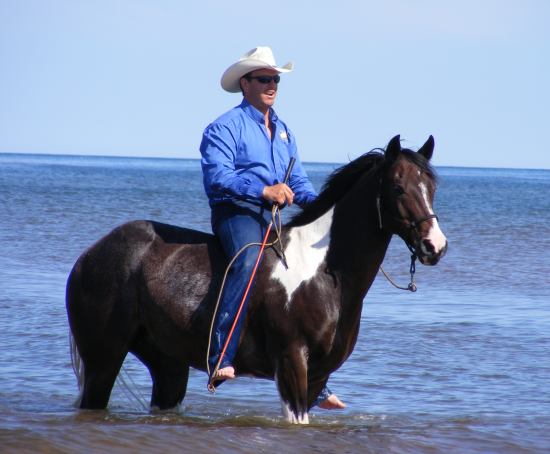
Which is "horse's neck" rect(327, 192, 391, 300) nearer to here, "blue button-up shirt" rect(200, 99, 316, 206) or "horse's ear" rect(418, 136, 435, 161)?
"horse's ear" rect(418, 136, 435, 161)

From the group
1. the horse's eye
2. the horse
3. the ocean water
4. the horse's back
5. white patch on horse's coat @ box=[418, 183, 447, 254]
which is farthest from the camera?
the horse's back

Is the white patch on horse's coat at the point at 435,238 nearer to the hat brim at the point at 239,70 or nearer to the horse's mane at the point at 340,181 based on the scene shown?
the horse's mane at the point at 340,181

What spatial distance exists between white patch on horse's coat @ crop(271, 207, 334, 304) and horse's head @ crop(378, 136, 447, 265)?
393mm

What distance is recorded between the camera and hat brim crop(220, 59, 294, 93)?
662 centimetres

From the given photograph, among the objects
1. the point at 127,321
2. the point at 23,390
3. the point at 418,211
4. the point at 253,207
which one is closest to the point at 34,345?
the point at 23,390

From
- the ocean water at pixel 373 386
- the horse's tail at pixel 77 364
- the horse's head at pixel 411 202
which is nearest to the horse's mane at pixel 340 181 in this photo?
the horse's head at pixel 411 202

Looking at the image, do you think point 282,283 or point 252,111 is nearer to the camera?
point 282,283

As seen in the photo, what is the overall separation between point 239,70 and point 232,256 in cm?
117

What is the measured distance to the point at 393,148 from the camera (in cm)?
614

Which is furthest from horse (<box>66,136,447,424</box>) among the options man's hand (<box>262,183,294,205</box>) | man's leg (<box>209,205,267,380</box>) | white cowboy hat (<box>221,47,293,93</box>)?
white cowboy hat (<box>221,47,293,93</box>)

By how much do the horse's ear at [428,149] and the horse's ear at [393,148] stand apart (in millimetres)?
225

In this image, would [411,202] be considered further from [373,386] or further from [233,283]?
[373,386]

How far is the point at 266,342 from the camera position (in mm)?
6379

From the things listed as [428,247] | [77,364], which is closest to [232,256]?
[428,247]
